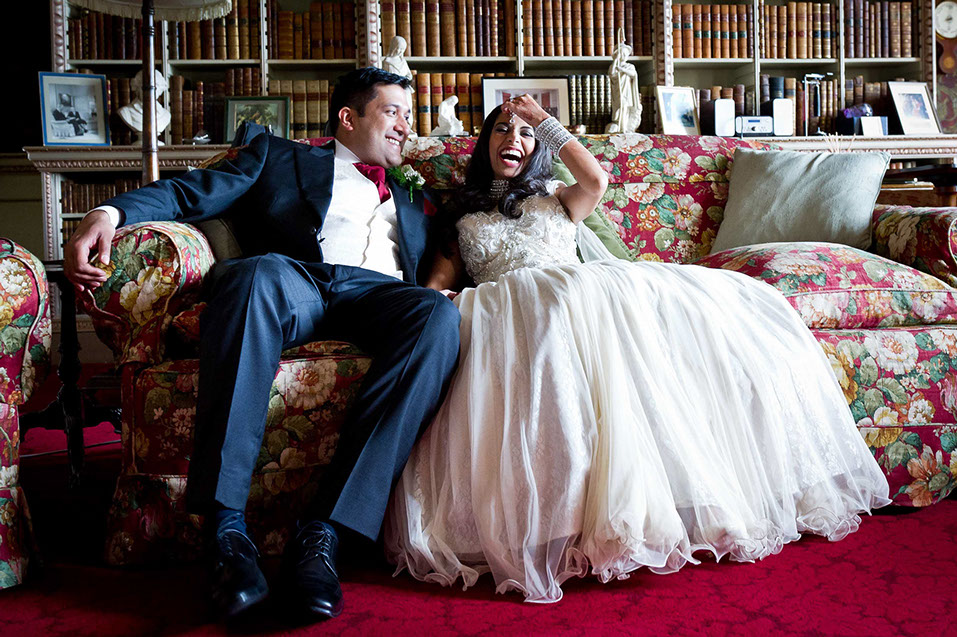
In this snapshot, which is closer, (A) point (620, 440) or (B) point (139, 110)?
(A) point (620, 440)

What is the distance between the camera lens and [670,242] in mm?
2316

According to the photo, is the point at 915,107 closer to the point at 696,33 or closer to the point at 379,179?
the point at 696,33

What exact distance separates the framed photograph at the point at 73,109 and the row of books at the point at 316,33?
862 millimetres

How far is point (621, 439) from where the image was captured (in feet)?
4.22

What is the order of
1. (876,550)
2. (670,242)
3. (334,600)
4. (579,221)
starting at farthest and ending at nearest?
(670,242)
(579,221)
(876,550)
(334,600)

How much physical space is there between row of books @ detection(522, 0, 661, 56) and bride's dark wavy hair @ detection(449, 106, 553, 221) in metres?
2.09

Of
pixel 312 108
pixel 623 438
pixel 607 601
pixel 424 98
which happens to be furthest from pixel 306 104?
pixel 607 601

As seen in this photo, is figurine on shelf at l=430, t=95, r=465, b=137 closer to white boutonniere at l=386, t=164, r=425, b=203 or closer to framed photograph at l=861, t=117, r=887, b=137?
white boutonniere at l=386, t=164, r=425, b=203

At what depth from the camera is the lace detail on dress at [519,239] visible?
1.96 meters

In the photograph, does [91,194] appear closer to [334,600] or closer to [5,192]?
[5,192]

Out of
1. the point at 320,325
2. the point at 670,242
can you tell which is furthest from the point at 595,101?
the point at 320,325

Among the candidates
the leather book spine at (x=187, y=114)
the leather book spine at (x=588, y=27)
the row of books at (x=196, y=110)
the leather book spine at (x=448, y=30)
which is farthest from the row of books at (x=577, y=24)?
the leather book spine at (x=187, y=114)

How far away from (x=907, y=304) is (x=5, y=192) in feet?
13.8

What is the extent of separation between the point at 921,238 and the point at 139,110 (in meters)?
3.40
